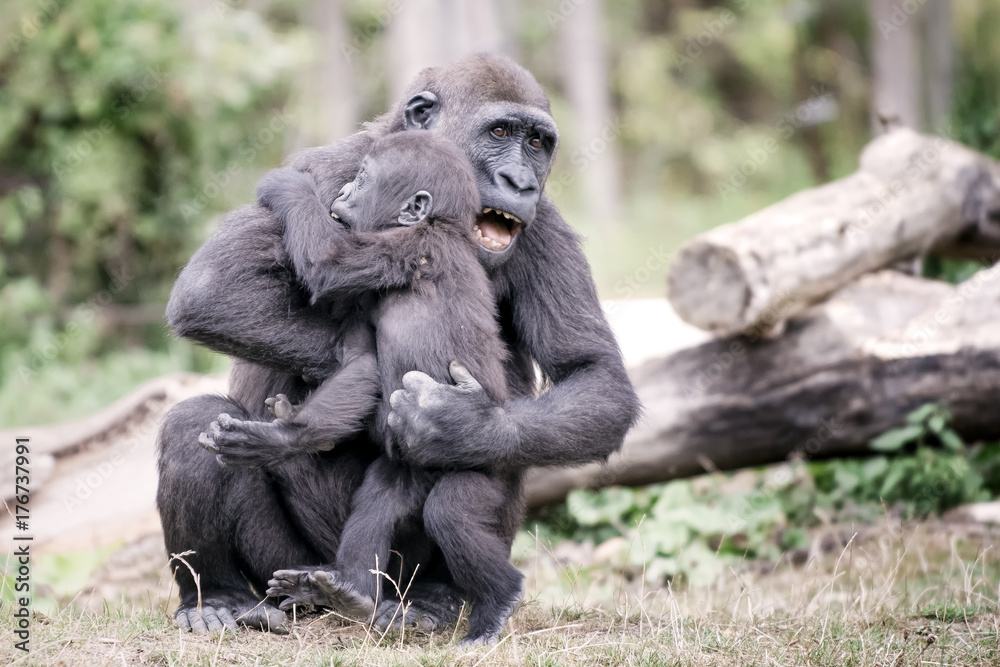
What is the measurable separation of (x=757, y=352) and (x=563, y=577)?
1.82 meters

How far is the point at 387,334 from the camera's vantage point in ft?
11.6

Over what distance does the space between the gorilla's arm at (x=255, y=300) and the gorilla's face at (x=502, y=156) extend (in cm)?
66

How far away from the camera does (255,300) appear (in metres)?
3.60

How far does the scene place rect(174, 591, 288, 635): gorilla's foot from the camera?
3.63m

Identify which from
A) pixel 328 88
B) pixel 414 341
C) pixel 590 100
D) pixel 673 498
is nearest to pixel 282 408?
pixel 414 341

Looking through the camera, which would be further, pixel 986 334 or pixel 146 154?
pixel 146 154

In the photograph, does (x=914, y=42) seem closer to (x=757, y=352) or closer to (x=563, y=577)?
(x=757, y=352)

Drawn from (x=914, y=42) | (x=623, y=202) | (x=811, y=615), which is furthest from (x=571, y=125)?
(x=811, y=615)

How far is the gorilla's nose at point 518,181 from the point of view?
376 centimetres

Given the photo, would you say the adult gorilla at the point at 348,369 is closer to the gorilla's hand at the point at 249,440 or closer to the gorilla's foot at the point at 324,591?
the gorilla's hand at the point at 249,440

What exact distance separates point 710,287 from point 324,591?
133 inches

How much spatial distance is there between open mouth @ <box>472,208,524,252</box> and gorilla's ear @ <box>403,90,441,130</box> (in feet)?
1.63

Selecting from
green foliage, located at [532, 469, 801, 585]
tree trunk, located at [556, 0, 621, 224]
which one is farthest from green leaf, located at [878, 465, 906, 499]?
tree trunk, located at [556, 0, 621, 224]

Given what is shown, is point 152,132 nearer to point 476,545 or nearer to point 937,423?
point 937,423
